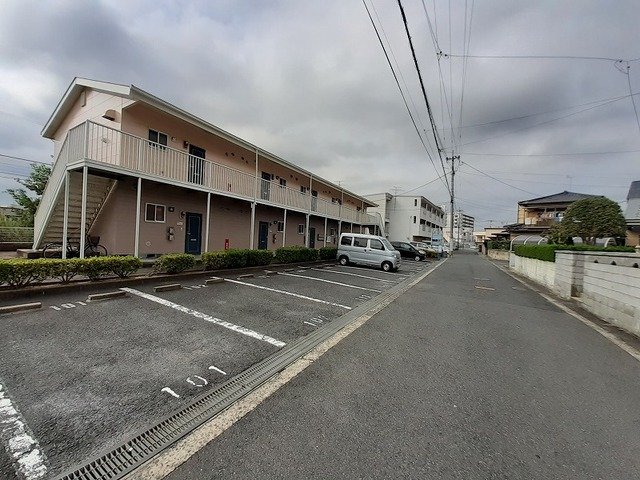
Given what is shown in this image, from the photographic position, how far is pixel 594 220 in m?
13.5

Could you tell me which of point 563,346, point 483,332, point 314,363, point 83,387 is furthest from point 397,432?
point 563,346

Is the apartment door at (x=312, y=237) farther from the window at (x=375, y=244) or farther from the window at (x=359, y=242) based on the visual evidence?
the window at (x=375, y=244)

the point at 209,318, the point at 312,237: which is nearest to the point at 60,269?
the point at 209,318

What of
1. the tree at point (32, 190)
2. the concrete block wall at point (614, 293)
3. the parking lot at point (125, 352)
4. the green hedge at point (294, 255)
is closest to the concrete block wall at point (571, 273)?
the concrete block wall at point (614, 293)

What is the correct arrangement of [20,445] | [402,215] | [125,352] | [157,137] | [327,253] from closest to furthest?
[20,445] → [125,352] → [157,137] → [327,253] → [402,215]

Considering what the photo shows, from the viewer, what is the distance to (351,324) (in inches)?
203

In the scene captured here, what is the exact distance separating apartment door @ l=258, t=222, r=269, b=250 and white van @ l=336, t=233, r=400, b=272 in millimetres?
4265

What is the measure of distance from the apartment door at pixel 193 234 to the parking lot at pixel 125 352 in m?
5.33

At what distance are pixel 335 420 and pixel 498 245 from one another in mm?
41079

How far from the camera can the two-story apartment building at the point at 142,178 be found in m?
8.54

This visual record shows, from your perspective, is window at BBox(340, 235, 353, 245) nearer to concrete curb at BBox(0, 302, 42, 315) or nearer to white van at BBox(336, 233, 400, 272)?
white van at BBox(336, 233, 400, 272)

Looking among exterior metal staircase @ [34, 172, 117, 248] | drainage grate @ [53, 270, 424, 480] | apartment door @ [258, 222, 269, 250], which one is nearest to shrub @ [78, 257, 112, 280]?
exterior metal staircase @ [34, 172, 117, 248]

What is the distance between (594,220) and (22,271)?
20.4 meters

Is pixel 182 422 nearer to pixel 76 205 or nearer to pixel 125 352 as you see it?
pixel 125 352
